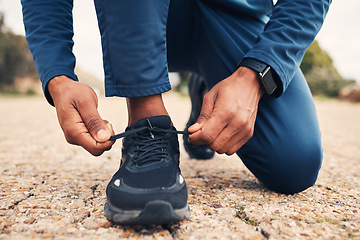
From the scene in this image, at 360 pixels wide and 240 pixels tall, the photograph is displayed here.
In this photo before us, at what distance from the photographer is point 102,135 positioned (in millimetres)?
1022

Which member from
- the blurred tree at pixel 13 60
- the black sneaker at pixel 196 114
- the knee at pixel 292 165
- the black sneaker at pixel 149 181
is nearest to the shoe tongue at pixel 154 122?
the black sneaker at pixel 149 181

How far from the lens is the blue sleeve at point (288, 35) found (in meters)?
1.15

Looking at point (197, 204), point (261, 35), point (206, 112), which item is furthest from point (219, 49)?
point (197, 204)

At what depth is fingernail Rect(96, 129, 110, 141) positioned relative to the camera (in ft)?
3.34

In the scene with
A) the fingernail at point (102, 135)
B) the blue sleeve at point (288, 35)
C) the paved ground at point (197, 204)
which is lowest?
the paved ground at point (197, 204)

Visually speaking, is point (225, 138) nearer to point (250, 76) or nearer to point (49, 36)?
point (250, 76)

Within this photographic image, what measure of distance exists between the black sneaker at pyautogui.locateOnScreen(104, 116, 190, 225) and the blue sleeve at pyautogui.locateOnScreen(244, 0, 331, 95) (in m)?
0.44

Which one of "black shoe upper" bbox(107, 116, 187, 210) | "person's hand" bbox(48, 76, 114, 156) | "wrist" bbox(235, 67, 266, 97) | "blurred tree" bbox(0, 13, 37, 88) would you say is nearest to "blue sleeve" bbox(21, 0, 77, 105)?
"person's hand" bbox(48, 76, 114, 156)

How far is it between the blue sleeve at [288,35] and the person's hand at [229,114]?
9cm

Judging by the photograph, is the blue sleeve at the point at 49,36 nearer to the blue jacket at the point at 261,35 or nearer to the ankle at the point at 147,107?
the blue jacket at the point at 261,35

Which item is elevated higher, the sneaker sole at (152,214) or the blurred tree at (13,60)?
the sneaker sole at (152,214)

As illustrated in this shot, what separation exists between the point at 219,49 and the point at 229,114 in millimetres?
559

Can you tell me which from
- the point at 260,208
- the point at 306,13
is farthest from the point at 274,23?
the point at 260,208

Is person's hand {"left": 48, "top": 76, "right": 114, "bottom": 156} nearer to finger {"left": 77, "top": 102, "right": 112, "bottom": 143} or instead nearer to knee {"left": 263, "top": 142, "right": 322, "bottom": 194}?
finger {"left": 77, "top": 102, "right": 112, "bottom": 143}
